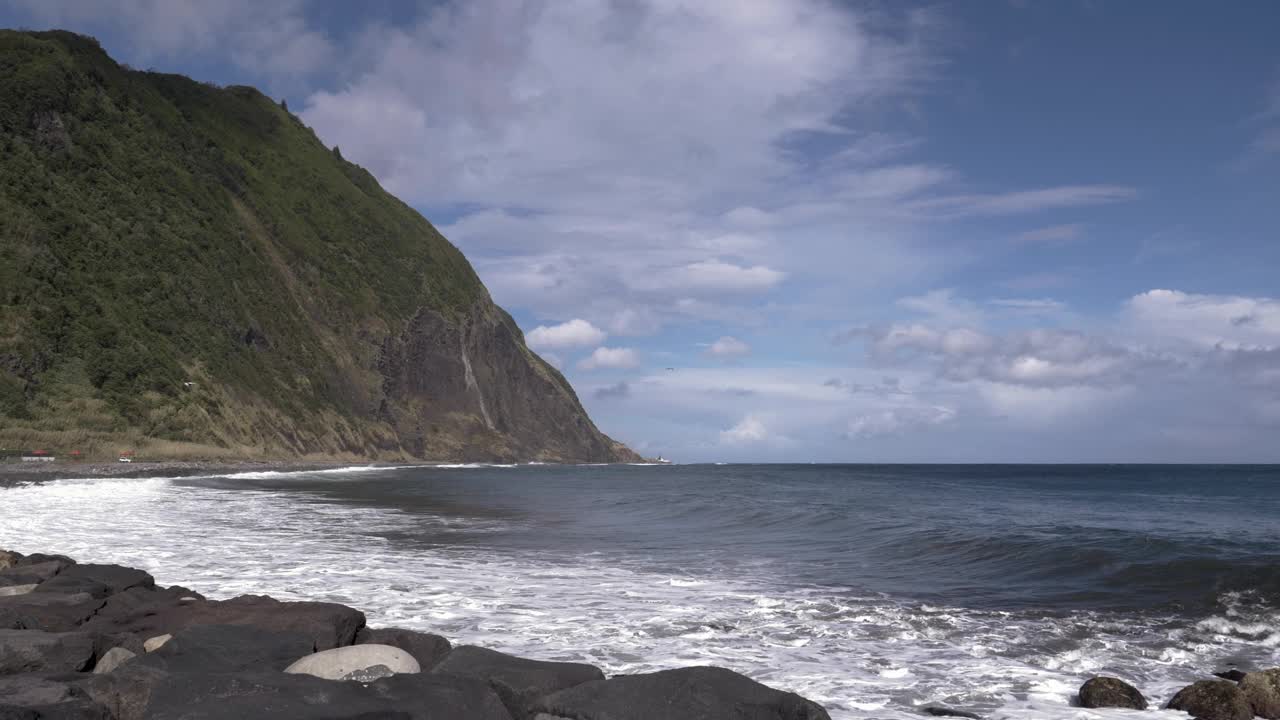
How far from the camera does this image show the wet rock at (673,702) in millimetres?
Answer: 5734

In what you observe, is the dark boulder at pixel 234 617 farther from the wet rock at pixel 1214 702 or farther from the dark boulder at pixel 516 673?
the wet rock at pixel 1214 702

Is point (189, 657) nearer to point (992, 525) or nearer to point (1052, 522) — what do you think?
point (992, 525)

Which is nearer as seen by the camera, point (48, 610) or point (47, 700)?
point (47, 700)

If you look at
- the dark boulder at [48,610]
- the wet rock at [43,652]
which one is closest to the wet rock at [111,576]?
the dark boulder at [48,610]

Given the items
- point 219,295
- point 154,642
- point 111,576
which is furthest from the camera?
point 219,295

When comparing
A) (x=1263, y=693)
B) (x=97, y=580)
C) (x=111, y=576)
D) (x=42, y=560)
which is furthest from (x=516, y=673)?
(x=42, y=560)

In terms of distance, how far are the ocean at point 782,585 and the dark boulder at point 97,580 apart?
1.45 m

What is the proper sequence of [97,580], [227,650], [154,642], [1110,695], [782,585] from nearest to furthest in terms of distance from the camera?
[227,650]
[1110,695]
[154,642]
[97,580]
[782,585]

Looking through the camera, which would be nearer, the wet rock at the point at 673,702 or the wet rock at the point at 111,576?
the wet rock at the point at 673,702

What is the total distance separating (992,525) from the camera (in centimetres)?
2758

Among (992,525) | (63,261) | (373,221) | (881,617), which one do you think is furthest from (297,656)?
(373,221)

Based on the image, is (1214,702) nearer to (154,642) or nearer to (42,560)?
(154,642)

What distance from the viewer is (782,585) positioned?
14.3m

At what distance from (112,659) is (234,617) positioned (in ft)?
4.70
